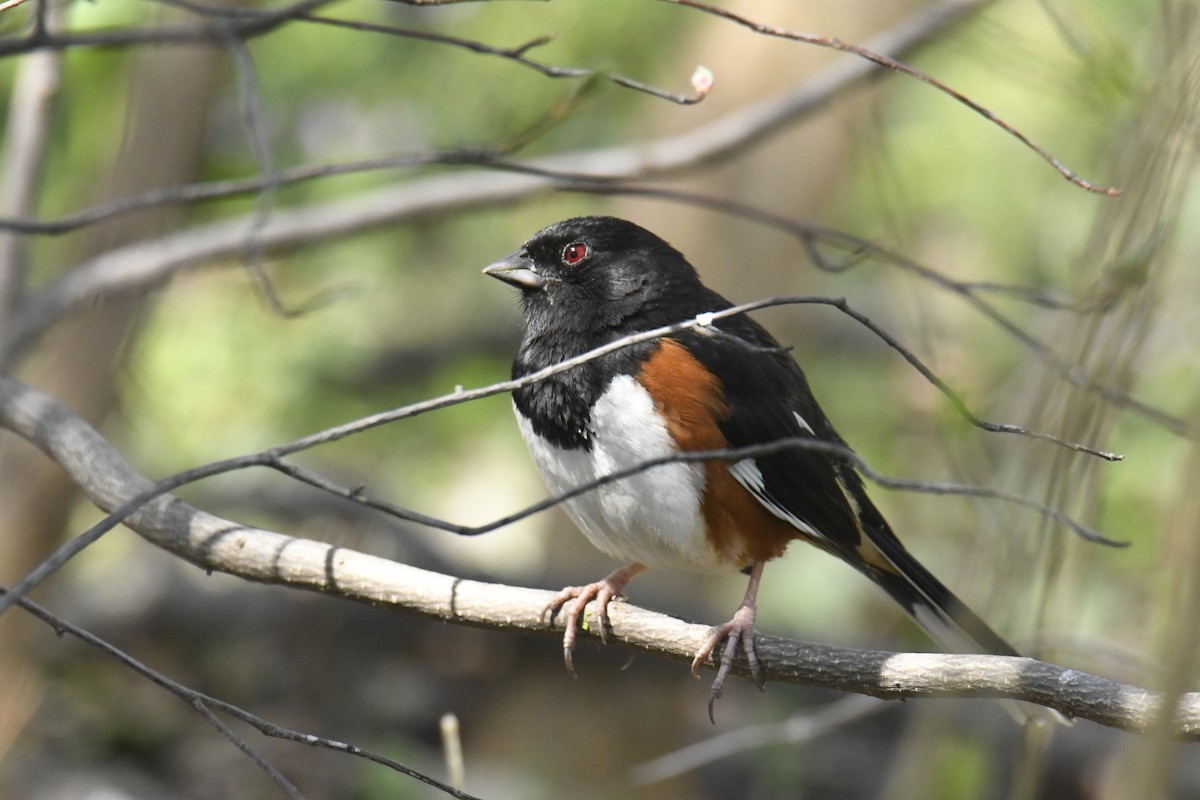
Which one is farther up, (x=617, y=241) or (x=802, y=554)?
(x=617, y=241)

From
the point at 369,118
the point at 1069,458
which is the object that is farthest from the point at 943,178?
the point at 1069,458

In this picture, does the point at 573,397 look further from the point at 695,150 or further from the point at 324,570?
the point at 695,150

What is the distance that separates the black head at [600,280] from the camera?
2.69m

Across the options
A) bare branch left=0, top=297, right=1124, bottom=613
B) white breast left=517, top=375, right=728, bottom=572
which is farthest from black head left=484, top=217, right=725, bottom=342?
bare branch left=0, top=297, right=1124, bottom=613

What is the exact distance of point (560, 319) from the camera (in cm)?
271

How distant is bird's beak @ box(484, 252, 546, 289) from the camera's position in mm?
2787

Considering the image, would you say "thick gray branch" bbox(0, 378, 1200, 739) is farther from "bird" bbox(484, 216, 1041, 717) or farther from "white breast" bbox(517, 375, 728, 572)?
"white breast" bbox(517, 375, 728, 572)

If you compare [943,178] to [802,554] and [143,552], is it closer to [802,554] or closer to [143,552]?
[802,554]

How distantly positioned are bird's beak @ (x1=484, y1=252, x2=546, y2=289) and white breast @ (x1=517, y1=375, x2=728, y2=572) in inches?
15.1

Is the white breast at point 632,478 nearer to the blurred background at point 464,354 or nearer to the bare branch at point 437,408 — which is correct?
the blurred background at point 464,354

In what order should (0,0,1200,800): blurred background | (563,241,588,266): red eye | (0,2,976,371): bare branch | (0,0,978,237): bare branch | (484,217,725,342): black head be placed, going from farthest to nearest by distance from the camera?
(0,0,978,237): bare branch → (0,2,976,371): bare branch → (0,0,1200,800): blurred background → (563,241,588,266): red eye → (484,217,725,342): black head

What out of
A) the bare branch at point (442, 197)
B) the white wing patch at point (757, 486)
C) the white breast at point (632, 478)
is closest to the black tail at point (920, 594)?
the white wing patch at point (757, 486)

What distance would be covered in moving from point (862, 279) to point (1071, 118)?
1.47m

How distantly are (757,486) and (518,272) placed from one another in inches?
29.0
